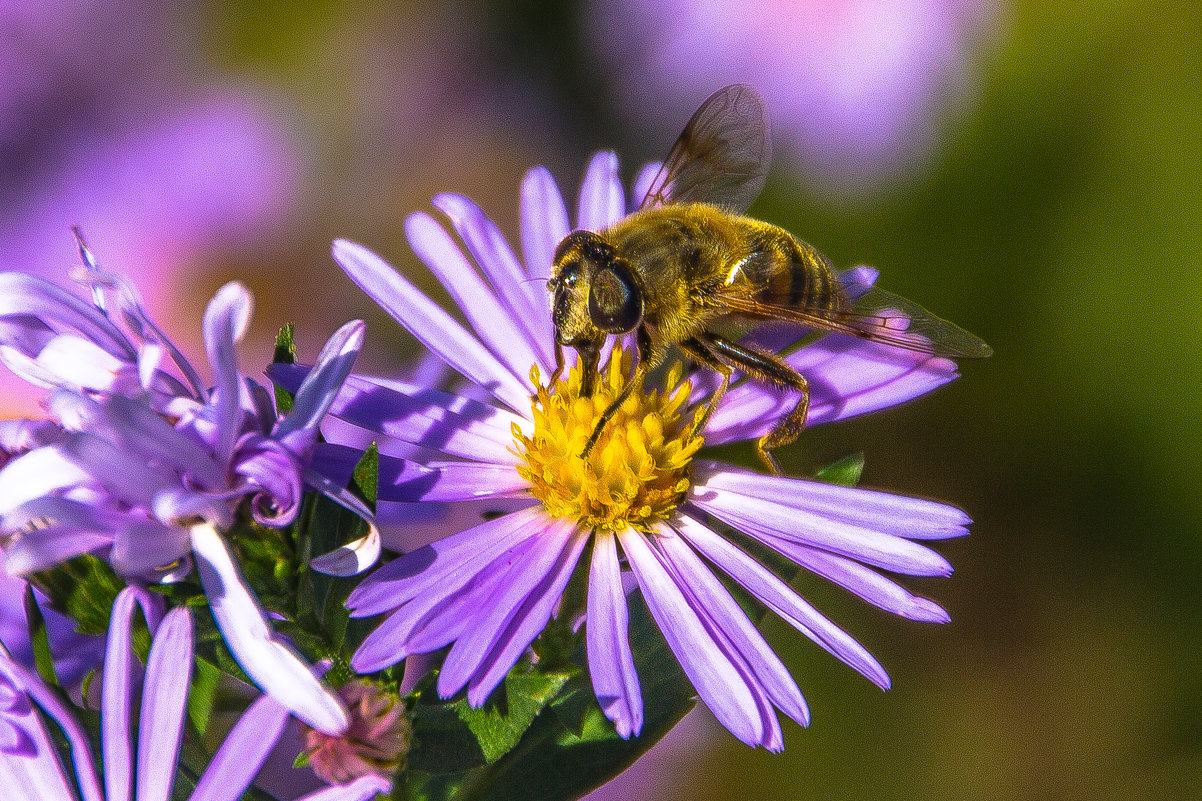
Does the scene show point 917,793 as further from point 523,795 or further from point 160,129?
point 160,129

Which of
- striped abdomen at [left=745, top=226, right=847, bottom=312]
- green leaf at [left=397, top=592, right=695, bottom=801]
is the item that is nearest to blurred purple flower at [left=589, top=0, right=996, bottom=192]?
striped abdomen at [left=745, top=226, right=847, bottom=312]

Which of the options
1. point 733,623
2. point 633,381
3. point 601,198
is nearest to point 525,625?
point 733,623

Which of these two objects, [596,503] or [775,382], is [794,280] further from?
[596,503]

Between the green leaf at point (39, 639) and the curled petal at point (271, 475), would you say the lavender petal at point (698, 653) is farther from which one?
the green leaf at point (39, 639)

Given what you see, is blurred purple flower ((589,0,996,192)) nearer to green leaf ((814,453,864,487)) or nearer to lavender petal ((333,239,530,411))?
lavender petal ((333,239,530,411))

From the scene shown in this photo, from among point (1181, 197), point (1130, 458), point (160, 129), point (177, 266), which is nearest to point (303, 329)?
point (177, 266)
